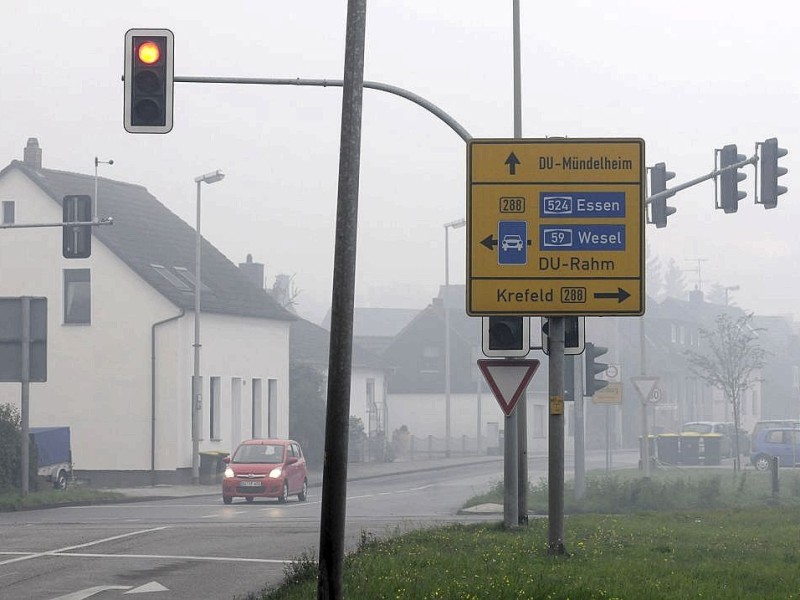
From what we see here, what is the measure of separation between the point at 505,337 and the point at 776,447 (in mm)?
37356

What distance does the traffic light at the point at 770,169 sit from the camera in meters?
23.1

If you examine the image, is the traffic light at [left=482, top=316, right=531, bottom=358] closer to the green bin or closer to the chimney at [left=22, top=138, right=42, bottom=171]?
the chimney at [left=22, top=138, right=42, bottom=171]

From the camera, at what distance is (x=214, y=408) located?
50.8 meters

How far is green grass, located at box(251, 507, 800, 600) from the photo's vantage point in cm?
1118

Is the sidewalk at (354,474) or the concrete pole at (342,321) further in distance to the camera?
the sidewalk at (354,474)

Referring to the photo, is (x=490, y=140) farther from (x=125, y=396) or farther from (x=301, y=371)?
(x=301, y=371)

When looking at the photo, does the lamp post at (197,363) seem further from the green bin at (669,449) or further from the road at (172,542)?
the green bin at (669,449)

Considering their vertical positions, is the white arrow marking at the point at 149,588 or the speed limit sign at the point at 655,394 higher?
the speed limit sign at the point at 655,394

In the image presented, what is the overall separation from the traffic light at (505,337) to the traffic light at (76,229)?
13.0 m

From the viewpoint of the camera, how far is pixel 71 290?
49.0m

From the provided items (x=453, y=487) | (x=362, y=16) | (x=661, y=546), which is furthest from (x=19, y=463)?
(x=362, y=16)

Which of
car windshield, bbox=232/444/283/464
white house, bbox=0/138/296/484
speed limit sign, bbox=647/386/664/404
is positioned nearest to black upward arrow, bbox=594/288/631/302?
car windshield, bbox=232/444/283/464

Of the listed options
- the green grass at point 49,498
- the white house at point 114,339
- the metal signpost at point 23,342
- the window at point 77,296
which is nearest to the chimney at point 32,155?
the white house at point 114,339

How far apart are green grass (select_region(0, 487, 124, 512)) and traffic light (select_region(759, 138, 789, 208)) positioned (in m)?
16.5
